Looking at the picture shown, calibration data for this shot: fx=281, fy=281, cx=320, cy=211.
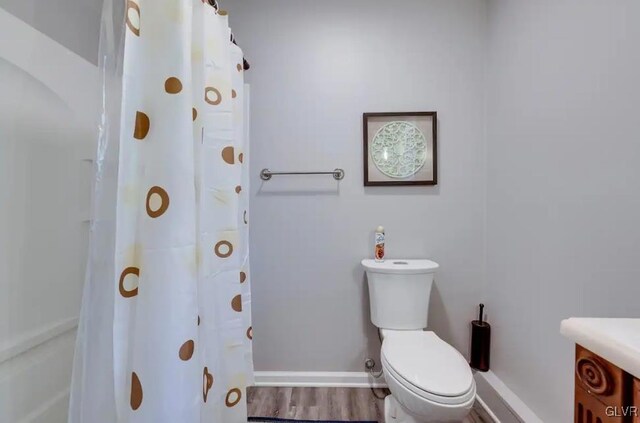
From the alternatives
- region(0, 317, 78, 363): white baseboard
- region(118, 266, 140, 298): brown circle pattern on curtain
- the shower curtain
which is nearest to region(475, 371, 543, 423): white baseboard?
the shower curtain

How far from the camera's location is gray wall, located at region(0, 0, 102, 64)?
0.73 m

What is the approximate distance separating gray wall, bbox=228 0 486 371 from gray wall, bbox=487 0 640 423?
166mm

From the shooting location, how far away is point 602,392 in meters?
0.49

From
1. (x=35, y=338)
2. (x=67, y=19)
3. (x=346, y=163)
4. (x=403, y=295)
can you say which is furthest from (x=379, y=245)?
(x=67, y=19)

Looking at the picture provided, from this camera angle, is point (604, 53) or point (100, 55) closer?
point (100, 55)

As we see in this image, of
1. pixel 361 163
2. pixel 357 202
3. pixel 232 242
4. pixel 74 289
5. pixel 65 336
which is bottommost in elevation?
pixel 65 336

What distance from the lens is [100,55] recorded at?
71cm

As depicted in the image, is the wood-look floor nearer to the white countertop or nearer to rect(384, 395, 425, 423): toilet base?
rect(384, 395, 425, 423): toilet base

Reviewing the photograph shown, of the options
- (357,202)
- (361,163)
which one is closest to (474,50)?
(361,163)

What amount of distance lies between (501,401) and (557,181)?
3.55 ft

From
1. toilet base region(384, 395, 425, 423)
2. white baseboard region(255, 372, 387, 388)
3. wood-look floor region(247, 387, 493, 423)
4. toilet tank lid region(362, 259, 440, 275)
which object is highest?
toilet tank lid region(362, 259, 440, 275)

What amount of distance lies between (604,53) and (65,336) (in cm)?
194

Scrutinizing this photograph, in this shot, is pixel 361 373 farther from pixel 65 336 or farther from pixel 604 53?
pixel 604 53

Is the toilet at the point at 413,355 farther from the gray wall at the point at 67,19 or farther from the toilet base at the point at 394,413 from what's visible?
the gray wall at the point at 67,19
